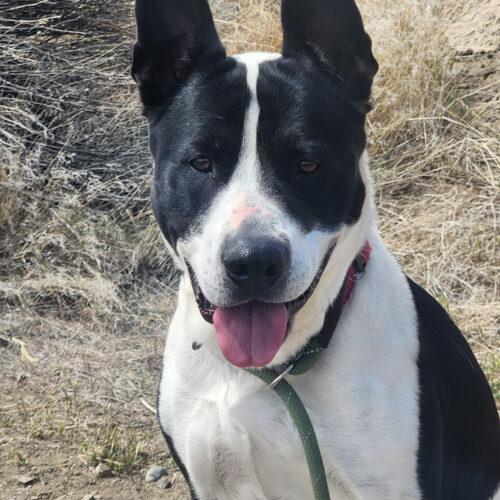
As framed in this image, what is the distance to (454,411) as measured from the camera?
2.69 meters

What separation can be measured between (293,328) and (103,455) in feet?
4.49

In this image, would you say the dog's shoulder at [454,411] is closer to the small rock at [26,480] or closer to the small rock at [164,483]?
the small rock at [164,483]

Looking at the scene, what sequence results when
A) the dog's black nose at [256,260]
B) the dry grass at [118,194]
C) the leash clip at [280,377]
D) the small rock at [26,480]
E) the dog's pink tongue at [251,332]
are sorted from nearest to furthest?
the dog's black nose at [256,260] < the dog's pink tongue at [251,332] < the leash clip at [280,377] < the small rock at [26,480] < the dry grass at [118,194]

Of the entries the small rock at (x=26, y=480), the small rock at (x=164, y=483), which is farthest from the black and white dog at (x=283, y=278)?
the small rock at (x=26, y=480)

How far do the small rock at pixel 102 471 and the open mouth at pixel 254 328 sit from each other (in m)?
1.34

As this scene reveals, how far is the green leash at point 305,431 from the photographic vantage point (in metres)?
2.41

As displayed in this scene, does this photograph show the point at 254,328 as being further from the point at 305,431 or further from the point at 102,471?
the point at 102,471

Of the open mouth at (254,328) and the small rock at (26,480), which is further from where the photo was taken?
the small rock at (26,480)

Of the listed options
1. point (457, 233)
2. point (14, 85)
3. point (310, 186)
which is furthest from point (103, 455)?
point (14, 85)

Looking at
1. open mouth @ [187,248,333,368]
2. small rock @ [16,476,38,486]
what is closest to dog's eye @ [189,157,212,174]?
open mouth @ [187,248,333,368]

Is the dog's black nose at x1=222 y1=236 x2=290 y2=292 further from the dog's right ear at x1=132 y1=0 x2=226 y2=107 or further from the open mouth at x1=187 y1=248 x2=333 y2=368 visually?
the dog's right ear at x1=132 y1=0 x2=226 y2=107

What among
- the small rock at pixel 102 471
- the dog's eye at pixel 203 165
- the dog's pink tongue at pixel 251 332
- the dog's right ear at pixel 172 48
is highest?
the dog's right ear at pixel 172 48

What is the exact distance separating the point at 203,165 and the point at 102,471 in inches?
60.2

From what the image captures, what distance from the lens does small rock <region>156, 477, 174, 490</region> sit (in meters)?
3.54
